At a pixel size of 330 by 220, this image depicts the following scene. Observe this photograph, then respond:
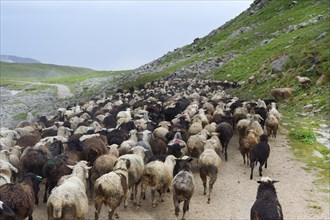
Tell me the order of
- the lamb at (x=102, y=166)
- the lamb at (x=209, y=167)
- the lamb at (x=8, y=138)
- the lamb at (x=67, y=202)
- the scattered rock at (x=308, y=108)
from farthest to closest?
the scattered rock at (x=308, y=108) → the lamb at (x=8, y=138) → the lamb at (x=209, y=167) → the lamb at (x=102, y=166) → the lamb at (x=67, y=202)

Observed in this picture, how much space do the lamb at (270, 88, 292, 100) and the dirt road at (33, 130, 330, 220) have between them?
11.1m

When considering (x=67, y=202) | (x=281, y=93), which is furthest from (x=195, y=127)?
(x=281, y=93)

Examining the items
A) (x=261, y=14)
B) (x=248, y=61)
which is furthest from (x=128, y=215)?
(x=261, y=14)

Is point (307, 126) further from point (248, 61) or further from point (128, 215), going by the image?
point (248, 61)

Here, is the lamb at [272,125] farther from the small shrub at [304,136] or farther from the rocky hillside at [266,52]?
the rocky hillside at [266,52]

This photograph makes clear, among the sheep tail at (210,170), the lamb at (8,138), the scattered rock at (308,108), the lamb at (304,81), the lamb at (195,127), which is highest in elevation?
the lamb at (304,81)

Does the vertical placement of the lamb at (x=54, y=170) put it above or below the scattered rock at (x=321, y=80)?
below

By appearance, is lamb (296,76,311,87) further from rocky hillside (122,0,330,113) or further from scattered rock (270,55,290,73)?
scattered rock (270,55,290,73)

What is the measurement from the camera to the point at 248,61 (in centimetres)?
4444

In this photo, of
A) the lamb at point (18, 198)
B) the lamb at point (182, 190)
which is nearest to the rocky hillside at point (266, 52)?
the lamb at point (182, 190)

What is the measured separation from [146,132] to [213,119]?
549 cm

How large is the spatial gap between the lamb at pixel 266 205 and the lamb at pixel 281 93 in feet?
62.0

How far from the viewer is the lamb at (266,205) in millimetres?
8695

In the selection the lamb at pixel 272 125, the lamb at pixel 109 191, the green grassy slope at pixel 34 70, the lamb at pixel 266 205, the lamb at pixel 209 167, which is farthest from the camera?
the green grassy slope at pixel 34 70
